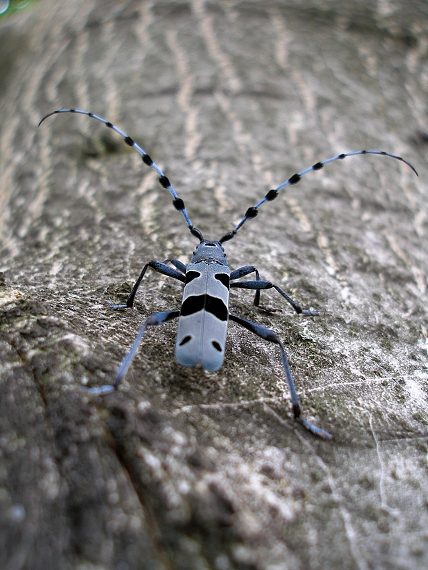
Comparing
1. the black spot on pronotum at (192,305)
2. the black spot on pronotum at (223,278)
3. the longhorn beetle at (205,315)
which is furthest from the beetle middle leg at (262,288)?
the black spot on pronotum at (192,305)

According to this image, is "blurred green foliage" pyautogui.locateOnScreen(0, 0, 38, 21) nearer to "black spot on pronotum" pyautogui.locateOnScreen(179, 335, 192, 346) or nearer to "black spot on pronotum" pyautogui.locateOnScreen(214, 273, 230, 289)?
"black spot on pronotum" pyautogui.locateOnScreen(214, 273, 230, 289)

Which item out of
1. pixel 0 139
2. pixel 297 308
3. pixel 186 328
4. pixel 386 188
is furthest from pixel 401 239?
pixel 0 139

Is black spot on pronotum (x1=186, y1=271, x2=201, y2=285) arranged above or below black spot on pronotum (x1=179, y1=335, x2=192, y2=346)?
below

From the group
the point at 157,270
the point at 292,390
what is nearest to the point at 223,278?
the point at 157,270

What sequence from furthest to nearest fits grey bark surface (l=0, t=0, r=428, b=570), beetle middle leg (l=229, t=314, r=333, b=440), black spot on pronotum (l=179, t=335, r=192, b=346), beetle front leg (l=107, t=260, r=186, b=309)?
beetle front leg (l=107, t=260, r=186, b=309) → black spot on pronotum (l=179, t=335, r=192, b=346) → beetle middle leg (l=229, t=314, r=333, b=440) → grey bark surface (l=0, t=0, r=428, b=570)

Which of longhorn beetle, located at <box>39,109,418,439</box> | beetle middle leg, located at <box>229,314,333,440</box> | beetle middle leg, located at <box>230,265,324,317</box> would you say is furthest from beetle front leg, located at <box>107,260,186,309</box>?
beetle middle leg, located at <box>229,314,333,440</box>

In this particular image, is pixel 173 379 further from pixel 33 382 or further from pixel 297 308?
pixel 297 308

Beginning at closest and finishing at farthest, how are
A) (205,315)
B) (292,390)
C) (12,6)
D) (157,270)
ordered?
(292,390)
(205,315)
(157,270)
(12,6)

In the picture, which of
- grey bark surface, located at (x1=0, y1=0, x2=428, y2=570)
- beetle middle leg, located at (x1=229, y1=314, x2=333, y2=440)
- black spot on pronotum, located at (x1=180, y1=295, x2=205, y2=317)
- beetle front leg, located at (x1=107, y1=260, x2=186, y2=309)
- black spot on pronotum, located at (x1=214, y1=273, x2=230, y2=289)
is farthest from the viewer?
beetle front leg, located at (x1=107, y1=260, x2=186, y2=309)

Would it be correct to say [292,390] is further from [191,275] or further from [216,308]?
[191,275]
